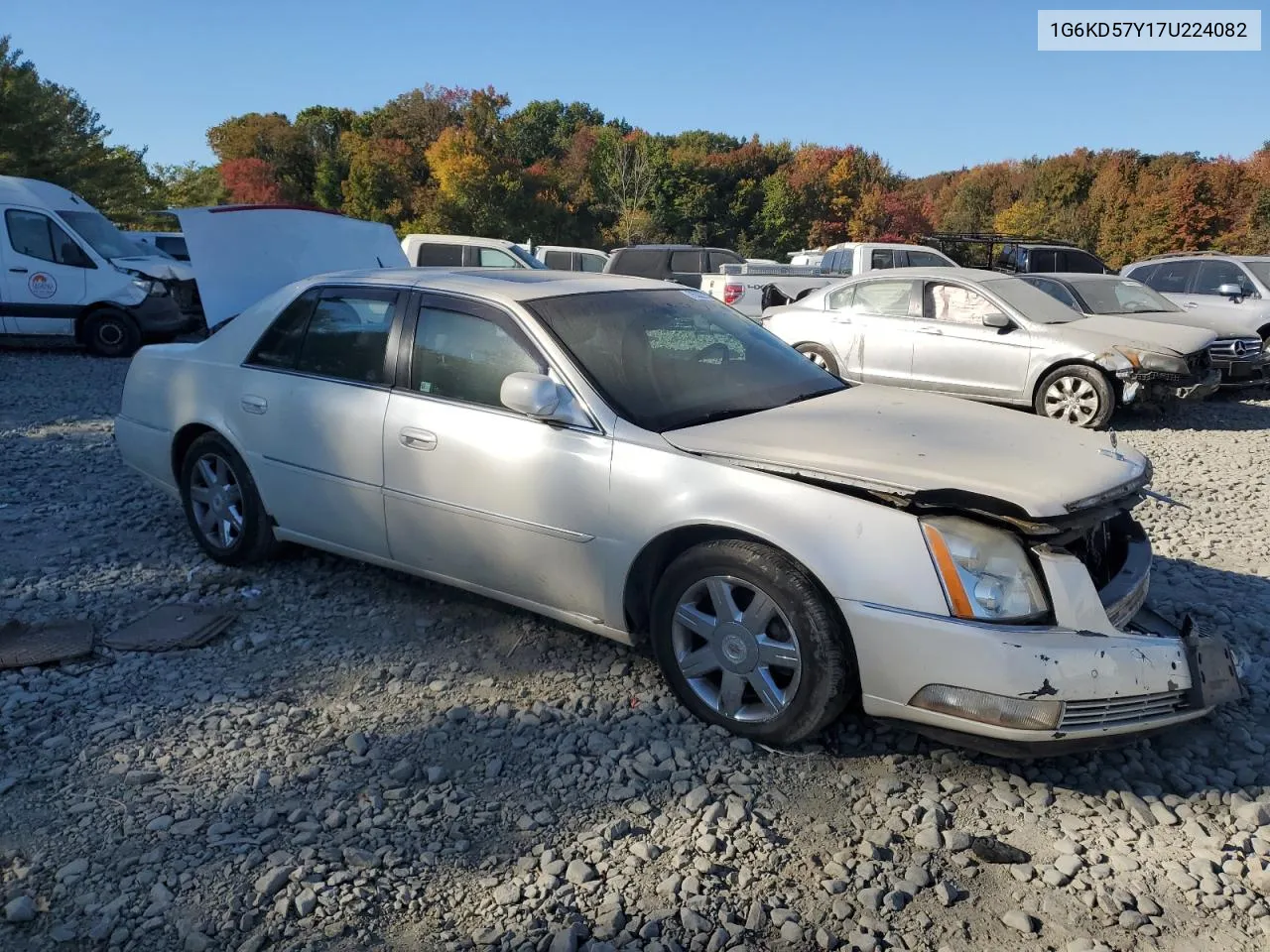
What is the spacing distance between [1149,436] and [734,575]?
24.2 feet

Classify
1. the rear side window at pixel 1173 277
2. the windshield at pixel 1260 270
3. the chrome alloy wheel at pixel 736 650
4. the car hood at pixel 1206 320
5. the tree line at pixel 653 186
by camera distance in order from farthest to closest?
the tree line at pixel 653 186 < the rear side window at pixel 1173 277 < the windshield at pixel 1260 270 < the car hood at pixel 1206 320 < the chrome alloy wheel at pixel 736 650

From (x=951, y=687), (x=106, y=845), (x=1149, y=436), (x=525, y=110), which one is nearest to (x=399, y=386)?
(x=106, y=845)

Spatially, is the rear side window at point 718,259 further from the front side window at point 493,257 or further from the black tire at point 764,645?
the black tire at point 764,645

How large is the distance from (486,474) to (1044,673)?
212 cm

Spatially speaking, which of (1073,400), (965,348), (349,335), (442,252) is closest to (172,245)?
(442,252)

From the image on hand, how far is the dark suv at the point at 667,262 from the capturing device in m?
19.1

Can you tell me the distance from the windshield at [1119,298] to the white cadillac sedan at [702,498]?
319 inches

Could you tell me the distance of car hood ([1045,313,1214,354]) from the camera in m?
9.08

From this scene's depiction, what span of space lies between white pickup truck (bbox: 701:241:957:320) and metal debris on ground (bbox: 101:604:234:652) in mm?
9715

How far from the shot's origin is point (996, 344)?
9.40 metres

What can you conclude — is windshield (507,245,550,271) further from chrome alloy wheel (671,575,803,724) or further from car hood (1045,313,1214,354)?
chrome alloy wheel (671,575,803,724)

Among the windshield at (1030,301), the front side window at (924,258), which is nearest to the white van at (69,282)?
the windshield at (1030,301)

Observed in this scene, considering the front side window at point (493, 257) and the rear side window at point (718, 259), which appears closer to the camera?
the front side window at point (493, 257)

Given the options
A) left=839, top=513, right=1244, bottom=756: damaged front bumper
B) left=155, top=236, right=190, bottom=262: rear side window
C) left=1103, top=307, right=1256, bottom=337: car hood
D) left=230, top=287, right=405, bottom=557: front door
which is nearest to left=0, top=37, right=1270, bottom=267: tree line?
left=155, top=236, right=190, bottom=262: rear side window
